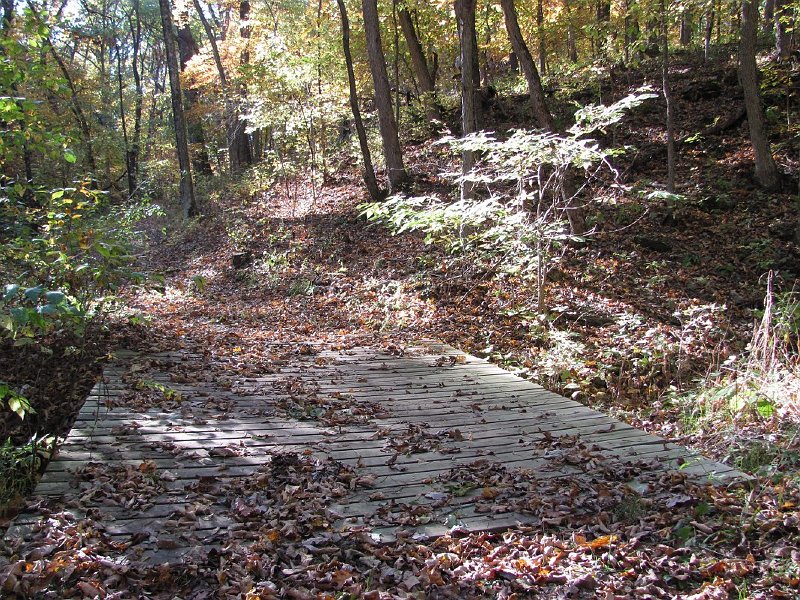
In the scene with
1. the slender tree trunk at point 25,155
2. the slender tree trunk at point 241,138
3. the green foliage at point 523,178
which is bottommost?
the green foliage at point 523,178

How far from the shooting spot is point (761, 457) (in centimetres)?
434

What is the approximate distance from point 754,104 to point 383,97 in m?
7.90

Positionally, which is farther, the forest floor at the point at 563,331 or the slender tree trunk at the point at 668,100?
the slender tree trunk at the point at 668,100

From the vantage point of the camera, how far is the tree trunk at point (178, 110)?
62.0 ft

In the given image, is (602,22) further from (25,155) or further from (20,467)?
(20,467)

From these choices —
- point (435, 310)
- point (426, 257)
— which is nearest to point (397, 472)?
point (435, 310)

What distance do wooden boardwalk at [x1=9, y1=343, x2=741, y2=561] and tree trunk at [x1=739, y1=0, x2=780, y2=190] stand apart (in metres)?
8.77

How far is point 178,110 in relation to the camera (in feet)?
63.2

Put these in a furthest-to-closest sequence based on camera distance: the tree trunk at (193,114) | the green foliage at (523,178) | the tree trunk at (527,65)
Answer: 1. the tree trunk at (193,114)
2. the tree trunk at (527,65)
3. the green foliage at (523,178)

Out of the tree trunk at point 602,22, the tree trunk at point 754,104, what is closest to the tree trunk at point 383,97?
the tree trunk at point 602,22

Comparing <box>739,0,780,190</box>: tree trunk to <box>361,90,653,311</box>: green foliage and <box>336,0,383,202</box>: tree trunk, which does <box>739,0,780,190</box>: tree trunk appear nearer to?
<box>361,90,653,311</box>: green foliage

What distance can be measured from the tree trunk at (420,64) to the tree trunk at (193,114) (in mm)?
9534

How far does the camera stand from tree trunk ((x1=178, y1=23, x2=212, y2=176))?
2388 cm

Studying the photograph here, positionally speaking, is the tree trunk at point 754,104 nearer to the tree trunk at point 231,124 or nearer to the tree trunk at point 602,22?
the tree trunk at point 602,22
